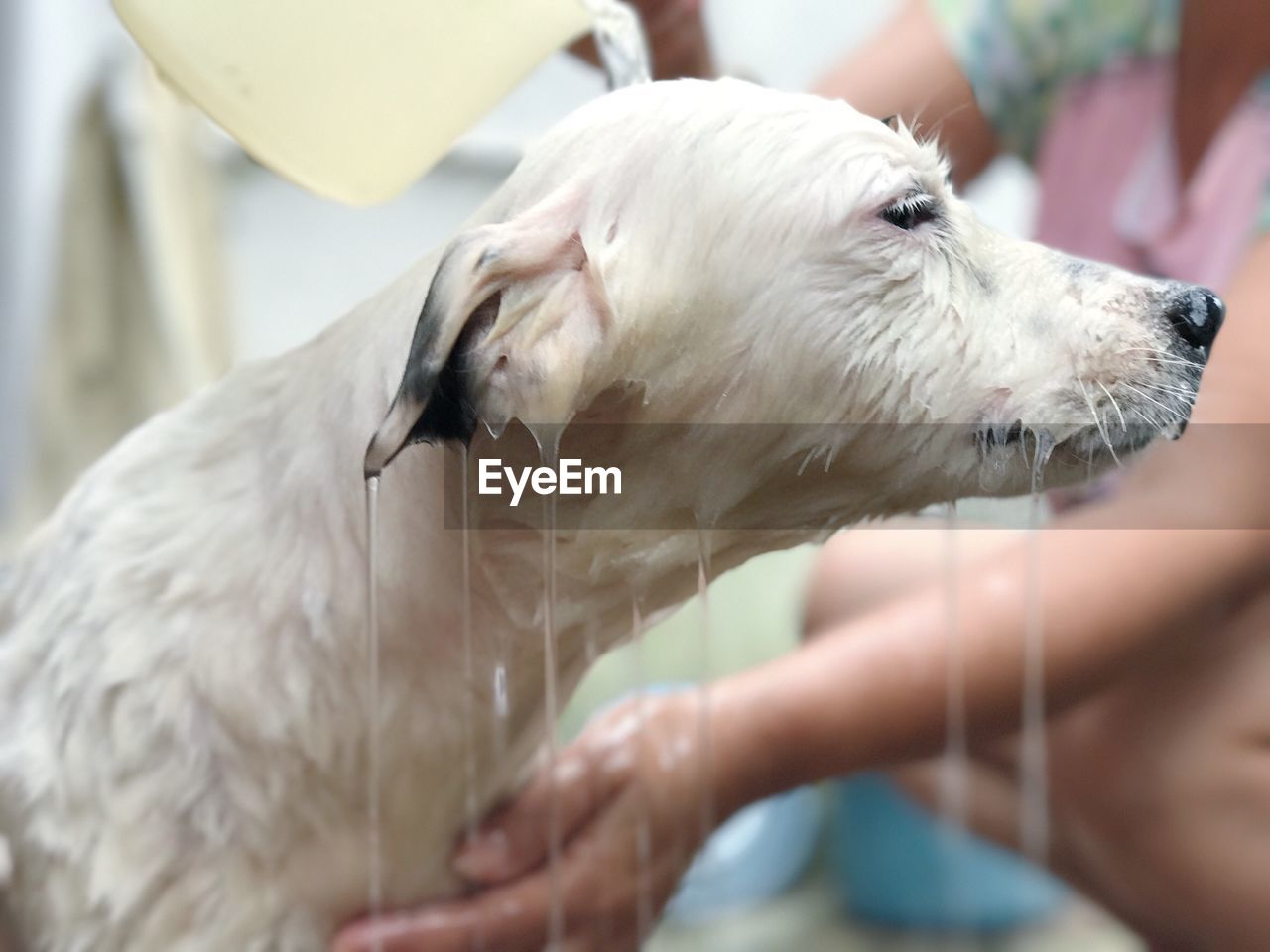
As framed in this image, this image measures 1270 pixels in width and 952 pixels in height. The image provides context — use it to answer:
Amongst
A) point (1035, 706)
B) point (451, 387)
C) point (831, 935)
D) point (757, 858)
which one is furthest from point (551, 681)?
point (831, 935)

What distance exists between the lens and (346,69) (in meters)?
0.49

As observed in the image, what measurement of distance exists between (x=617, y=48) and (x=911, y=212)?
0.15 metres

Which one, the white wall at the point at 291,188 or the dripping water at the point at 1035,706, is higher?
the white wall at the point at 291,188

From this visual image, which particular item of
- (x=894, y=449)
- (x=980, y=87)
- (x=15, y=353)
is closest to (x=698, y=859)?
(x=894, y=449)

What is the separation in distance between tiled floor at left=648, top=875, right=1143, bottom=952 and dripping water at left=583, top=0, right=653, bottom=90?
500mm

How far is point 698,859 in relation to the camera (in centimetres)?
68

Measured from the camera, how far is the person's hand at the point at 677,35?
0.61 metres

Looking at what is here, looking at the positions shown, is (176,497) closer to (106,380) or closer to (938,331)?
(938,331)

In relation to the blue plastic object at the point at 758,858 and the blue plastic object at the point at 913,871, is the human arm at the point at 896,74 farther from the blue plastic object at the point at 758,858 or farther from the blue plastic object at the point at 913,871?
the blue plastic object at the point at 913,871

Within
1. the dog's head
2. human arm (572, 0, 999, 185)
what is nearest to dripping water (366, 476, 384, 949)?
the dog's head

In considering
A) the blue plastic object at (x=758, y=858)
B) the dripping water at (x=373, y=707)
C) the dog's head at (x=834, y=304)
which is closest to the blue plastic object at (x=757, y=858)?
the blue plastic object at (x=758, y=858)

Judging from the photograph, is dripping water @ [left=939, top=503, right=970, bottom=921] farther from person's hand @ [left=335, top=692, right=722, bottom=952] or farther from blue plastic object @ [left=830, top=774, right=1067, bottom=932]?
person's hand @ [left=335, top=692, right=722, bottom=952]

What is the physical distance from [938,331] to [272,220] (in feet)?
1.75

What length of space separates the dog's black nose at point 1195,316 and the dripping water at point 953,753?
0.10 meters
